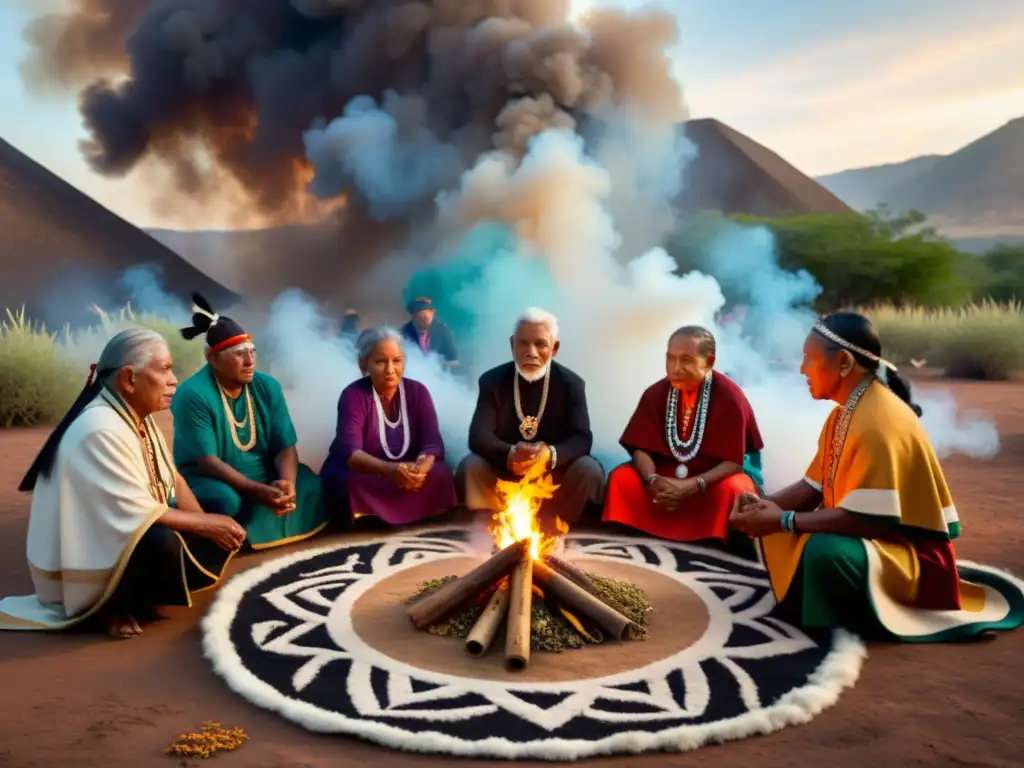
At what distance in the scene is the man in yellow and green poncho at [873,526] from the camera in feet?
12.3

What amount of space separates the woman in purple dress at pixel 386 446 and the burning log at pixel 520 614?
1691 millimetres

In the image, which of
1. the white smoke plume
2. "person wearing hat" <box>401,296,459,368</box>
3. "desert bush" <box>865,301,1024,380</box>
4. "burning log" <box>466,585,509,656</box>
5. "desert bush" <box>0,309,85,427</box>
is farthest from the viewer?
"desert bush" <box>865,301,1024,380</box>

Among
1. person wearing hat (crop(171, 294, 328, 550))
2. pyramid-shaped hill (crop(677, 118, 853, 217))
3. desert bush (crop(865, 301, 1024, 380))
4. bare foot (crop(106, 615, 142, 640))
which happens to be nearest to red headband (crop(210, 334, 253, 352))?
person wearing hat (crop(171, 294, 328, 550))

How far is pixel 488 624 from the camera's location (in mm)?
3754

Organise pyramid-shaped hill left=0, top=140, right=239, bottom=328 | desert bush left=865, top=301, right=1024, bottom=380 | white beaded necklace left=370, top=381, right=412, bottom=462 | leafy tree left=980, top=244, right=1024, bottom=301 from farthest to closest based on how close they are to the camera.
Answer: pyramid-shaped hill left=0, top=140, right=239, bottom=328, leafy tree left=980, top=244, right=1024, bottom=301, desert bush left=865, top=301, right=1024, bottom=380, white beaded necklace left=370, top=381, right=412, bottom=462

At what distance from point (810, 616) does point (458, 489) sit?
8.95 ft

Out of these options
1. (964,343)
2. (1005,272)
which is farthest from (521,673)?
(1005,272)

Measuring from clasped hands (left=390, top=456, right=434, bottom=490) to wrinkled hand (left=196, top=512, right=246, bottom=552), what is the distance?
4.85ft

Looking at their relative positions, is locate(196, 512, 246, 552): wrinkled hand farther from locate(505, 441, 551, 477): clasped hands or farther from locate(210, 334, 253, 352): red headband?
locate(505, 441, 551, 477): clasped hands

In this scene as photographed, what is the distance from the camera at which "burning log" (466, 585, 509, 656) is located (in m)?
3.63

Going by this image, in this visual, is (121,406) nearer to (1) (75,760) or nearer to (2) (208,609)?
(2) (208,609)

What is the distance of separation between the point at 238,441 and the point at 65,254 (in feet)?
112

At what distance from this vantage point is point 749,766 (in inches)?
109

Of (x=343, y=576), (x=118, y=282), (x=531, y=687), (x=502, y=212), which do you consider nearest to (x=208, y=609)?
(x=343, y=576)
